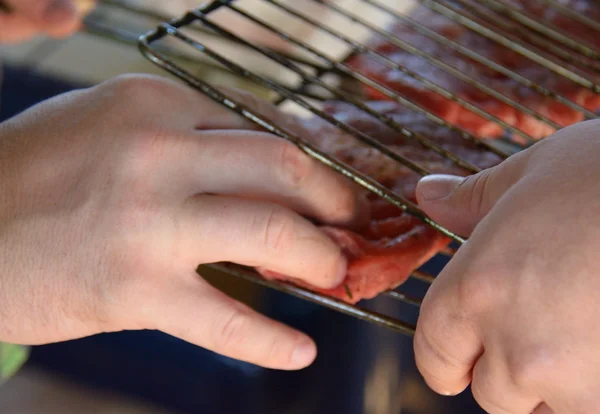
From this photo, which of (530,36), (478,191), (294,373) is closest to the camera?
(478,191)

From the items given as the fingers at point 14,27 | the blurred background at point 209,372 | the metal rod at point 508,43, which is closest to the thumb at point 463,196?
the metal rod at point 508,43

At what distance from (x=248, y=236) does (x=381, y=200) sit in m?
0.20

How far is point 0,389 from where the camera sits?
5.47 feet

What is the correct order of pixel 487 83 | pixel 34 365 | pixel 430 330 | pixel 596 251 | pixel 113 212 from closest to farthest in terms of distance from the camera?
pixel 596 251 < pixel 430 330 < pixel 113 212 < pixel 487 83 < pixel 34 365

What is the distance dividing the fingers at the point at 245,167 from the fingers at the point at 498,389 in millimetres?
259

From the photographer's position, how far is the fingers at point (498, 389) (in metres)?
0.45

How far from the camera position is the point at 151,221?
60 centimetres

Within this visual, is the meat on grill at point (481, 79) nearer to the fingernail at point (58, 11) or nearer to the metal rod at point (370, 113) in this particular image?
the metal rod at point (370, 113)

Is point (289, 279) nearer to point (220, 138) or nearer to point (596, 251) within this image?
point (220, 138)

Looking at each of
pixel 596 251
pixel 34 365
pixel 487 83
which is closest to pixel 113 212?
pixel 596 251

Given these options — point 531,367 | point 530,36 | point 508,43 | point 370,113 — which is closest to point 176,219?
point 370,113

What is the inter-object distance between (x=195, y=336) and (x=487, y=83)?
0.62m

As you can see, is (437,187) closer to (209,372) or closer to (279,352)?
(279,352)

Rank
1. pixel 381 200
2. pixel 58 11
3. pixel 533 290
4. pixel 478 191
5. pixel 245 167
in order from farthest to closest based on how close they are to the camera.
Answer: pixel 58 11, pixel 381 200, pixel 245 167, pixel 478 191, pixel 533 290
